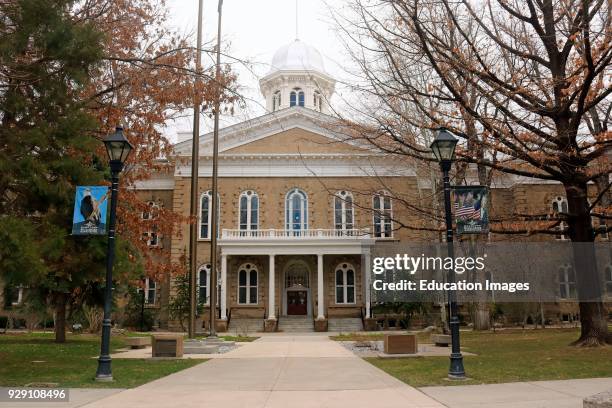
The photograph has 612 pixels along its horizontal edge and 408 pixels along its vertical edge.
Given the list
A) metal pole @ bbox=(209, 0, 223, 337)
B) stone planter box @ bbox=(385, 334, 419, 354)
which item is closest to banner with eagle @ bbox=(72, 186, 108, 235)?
metal pole @ bbox=(209, 0, 223, 337)

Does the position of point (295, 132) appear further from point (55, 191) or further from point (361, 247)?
point (55, 191)

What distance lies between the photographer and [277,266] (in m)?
39.1

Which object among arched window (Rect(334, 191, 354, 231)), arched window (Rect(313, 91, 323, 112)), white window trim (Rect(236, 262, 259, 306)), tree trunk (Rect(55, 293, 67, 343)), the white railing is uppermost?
arched window (Rect(313, 91, 323, 112))

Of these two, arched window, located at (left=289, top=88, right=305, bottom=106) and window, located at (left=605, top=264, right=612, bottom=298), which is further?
arched window, located at (left=289, top=88, right=305, bottom=106)

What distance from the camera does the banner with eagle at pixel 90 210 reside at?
11344 mm

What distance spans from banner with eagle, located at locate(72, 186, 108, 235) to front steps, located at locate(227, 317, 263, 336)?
990 inches

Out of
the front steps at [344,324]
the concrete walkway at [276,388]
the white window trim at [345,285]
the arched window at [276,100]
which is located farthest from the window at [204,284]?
the concrete walkway at [276,388]

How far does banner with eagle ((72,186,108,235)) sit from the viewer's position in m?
11.3

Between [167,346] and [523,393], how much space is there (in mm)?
10626

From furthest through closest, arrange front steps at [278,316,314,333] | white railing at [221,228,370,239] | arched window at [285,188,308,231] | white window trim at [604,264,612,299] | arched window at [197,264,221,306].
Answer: white window trim at [604,264,612,299]
arched window at [285,188,308,231]
arched window at [197,264,221,306]
white railing at [221,228,370,239]
front steps at [278,316,314,333]

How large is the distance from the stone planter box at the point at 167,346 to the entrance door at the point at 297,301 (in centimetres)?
2285

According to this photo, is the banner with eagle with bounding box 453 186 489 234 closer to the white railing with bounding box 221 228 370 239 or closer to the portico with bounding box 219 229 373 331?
the portico with bounding box 219 229 373 331

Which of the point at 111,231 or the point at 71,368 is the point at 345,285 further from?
the point at 111,231

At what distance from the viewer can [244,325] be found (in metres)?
36.9
